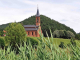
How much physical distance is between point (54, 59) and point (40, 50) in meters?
0.37

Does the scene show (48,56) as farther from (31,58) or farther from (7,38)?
(7,38)

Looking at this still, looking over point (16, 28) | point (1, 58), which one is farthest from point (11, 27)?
point (1, 58)

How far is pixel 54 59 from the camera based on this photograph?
2211mm

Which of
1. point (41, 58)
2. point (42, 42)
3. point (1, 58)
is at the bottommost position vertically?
point (1, 58)

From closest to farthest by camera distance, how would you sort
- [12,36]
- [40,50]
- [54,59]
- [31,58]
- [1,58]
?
[54,59]
[40,50]
[31,58]
[1,58]
[12,36]

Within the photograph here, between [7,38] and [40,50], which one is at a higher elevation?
[40,50]

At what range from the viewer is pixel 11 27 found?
1172 inches

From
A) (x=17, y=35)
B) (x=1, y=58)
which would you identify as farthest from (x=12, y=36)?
(x=1, y=58)

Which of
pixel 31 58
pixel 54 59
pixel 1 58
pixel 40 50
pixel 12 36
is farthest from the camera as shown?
pixel 12 36

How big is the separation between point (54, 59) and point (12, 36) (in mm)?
27677

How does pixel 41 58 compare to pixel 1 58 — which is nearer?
pixel 41 58

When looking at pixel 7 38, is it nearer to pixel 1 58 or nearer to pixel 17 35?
pixel 17 35

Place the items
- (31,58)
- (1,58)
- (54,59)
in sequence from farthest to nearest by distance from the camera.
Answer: (1,58)
(31,58)
(54,59)

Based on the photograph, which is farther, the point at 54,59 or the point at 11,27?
the point at 11,27
